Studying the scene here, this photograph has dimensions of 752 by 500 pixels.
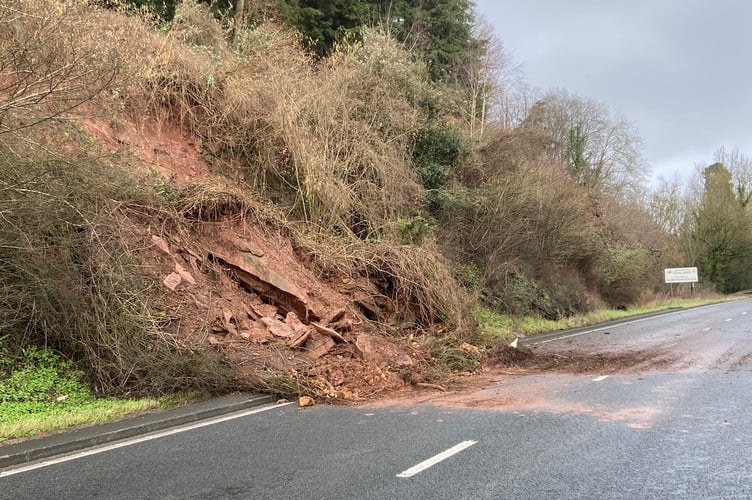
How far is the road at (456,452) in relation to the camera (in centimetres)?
449

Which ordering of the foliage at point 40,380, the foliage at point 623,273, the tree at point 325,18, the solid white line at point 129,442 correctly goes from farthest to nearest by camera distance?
the foliage at point 623,273
the tree at point 325,18
the foliage at point 40,380
the solid white line at point 129,442

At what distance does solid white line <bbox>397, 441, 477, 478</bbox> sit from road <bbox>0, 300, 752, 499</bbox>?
20 mm

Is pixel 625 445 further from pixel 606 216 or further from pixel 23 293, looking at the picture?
pixel 606 216

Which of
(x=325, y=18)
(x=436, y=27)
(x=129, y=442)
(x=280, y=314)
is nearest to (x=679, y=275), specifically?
(x=436, y=27)

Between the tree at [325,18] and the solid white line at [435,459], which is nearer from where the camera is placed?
the solid white line at [435,459]

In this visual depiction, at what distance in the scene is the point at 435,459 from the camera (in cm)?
517

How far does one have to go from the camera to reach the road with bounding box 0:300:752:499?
4488 mm

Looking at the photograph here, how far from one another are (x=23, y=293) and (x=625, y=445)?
325 inches

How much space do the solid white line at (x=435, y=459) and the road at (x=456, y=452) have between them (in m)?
0.02

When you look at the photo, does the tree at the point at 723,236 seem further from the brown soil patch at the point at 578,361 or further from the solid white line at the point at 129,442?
the solid white line at the point at 129,442

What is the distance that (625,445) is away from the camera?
5445mm

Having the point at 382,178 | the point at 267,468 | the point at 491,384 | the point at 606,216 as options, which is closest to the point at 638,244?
the point at 606,216

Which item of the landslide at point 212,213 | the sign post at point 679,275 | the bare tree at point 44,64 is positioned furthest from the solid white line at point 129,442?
the sign post at point 679,275

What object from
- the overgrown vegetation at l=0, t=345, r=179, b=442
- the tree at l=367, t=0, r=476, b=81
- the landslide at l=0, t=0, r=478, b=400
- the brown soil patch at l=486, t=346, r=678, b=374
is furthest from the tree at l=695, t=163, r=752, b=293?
the overgrown vegetation at l=0, t=345, r=179, b=442
